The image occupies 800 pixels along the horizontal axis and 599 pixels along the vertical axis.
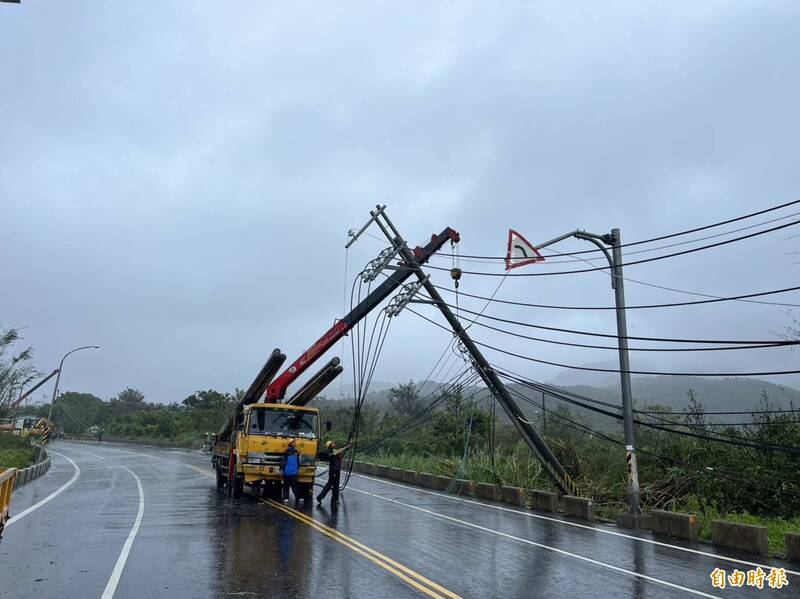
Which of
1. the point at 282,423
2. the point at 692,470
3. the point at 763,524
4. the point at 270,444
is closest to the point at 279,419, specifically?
the point at 282,423

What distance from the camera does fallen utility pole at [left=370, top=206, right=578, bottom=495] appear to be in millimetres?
17391

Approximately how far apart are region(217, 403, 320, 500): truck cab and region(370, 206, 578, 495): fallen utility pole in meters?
5.14

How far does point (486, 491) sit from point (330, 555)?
10815 millimetres

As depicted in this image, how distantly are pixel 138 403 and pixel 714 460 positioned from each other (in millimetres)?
111008

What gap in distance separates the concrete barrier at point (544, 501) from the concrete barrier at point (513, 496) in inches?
19.5

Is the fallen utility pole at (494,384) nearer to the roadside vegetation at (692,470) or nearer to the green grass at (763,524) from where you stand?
the roadside vegetation at (692,470)

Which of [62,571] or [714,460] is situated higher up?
[714,460]

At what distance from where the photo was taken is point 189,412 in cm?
7775

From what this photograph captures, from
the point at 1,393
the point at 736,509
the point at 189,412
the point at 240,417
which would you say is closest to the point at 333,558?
the point at 240,417

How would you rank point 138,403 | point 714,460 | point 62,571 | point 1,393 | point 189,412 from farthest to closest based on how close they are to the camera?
1. point 138,403
2. point 189,412
3. point 1,393
4. point 714,460
5. point 62,571

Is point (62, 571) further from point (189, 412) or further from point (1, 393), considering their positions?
point (189, 412)

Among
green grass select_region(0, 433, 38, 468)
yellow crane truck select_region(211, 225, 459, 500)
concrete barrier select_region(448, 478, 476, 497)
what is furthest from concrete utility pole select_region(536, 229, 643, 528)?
green grass select_region(0, 433, 38, 468)

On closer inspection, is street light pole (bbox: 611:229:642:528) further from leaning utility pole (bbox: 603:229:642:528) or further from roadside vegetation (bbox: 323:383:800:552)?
roadside vegetation (bbox: 323:383:800:552)

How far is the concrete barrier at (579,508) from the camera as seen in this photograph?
581 inches
